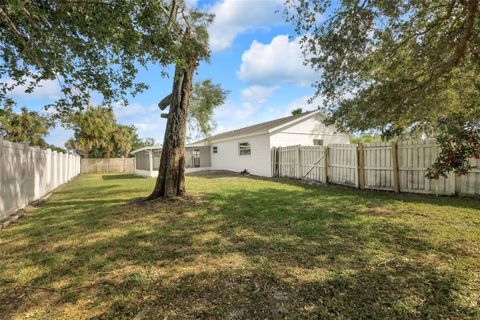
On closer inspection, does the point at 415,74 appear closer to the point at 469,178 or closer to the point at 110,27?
the point at 469,178

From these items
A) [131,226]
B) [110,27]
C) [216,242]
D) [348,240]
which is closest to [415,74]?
[348,240]

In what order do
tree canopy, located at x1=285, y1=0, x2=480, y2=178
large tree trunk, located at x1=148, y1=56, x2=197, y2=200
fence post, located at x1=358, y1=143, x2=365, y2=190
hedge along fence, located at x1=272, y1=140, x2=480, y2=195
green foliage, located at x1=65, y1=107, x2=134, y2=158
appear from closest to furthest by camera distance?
1. tree canopy, located at x1=285, y1=0, x2=480, y2=178
2. hedge along fence, located at x1=272, y1=140, x2=480, y2=195
3. large tree trunk, located at x1=148, y1=56, x2=197, y2=200
4. fence post, located at x1=358, y1=143, x2=365, y2=190
5. green foliage, located at x1=65, y1=107, x2=134, y2=158

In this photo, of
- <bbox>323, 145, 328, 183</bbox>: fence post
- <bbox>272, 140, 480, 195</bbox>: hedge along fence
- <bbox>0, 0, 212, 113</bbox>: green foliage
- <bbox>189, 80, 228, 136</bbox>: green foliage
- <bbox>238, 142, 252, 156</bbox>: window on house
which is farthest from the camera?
<bbox>238, 142, 252, 156</bbox>: window on house

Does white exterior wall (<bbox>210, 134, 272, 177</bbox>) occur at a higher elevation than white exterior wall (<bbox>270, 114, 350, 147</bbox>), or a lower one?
lower

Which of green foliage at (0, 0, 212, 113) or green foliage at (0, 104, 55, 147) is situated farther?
green foliage at (0, 104, 55, 147)

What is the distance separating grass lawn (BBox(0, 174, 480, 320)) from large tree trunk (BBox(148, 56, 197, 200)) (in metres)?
1.76

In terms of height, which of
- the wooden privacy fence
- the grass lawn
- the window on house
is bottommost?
the grass lawn

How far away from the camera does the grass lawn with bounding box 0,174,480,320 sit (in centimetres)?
265

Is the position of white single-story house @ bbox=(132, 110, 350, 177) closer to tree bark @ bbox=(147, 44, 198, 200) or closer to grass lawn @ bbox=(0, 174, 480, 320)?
tree bark @ bbox=(147, 44, 198, 200)

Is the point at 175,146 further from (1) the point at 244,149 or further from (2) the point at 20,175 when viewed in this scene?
(1) the point at 244,149

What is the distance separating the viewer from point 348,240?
14.6ft

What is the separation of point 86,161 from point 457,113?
31.9 meters

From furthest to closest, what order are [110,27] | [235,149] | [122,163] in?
[122,163] < [235,149] < [110,27]

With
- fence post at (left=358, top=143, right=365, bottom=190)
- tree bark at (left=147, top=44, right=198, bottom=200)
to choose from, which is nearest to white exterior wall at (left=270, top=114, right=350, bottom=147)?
fence post at (left=358, top=143, right=365, bottom=190)
